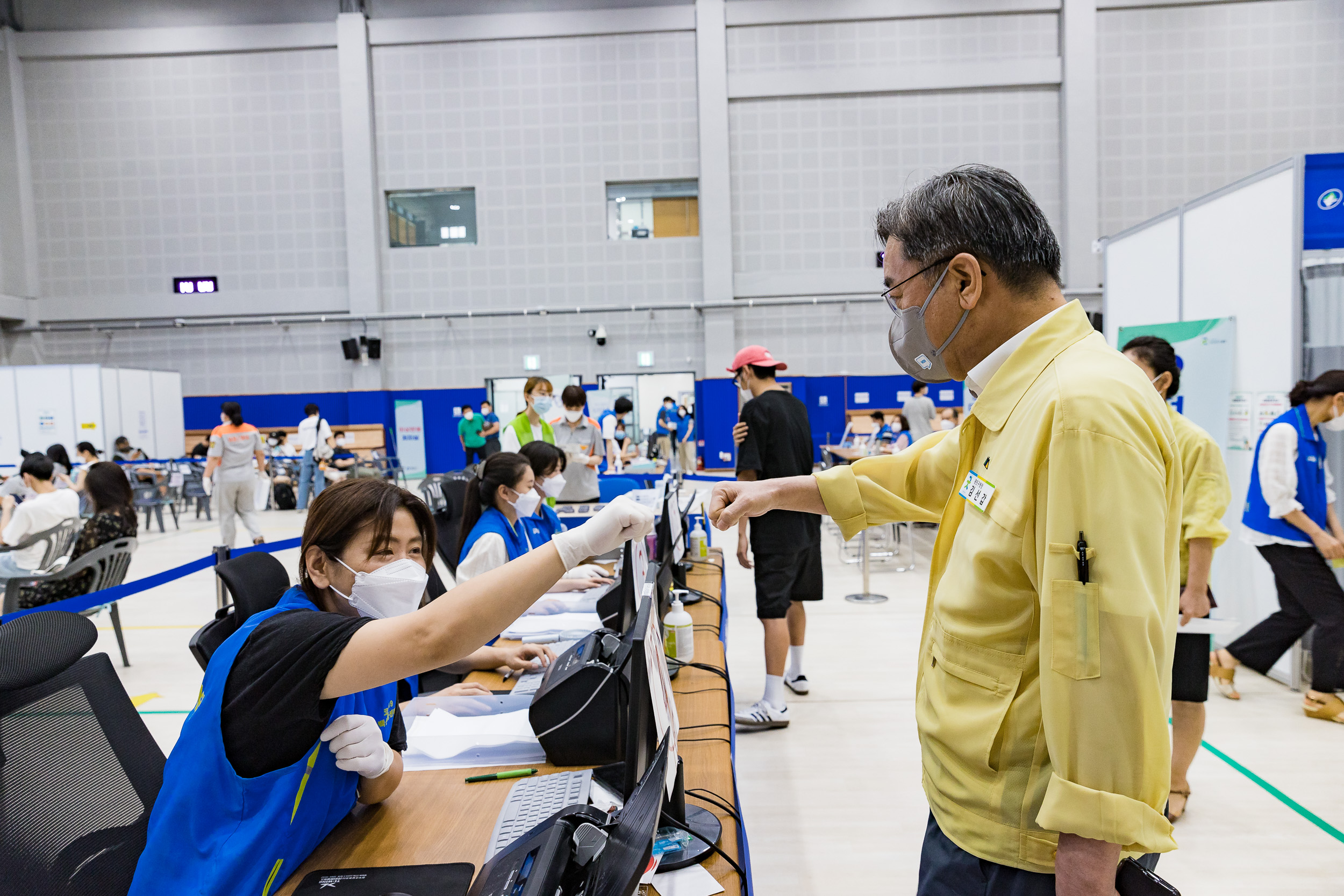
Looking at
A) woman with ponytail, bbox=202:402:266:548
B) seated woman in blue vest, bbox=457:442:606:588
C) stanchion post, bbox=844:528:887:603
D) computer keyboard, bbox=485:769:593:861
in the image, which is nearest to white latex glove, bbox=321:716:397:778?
computer keyboard, bbox=485:769:593:861

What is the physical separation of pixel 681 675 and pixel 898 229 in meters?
1.59

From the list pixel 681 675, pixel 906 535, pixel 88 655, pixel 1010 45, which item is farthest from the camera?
pixel 1010 45

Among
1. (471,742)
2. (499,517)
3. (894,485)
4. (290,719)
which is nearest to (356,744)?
(290,719)

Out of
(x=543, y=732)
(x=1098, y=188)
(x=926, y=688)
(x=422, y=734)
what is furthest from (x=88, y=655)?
(x=1098, y=188)

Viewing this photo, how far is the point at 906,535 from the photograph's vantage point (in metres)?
8.95

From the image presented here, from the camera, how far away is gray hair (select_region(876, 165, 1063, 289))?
104cm

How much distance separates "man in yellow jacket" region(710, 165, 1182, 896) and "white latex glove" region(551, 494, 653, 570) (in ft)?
1.63

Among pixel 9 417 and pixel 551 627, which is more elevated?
pixel 9 417

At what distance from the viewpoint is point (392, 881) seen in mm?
1274

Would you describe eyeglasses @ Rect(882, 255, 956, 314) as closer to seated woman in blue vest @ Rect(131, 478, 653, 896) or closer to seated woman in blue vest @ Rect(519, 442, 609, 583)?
seated woman in blue vest @ Rect(131, 478, 653, 896)

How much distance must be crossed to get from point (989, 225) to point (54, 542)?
19.3ft

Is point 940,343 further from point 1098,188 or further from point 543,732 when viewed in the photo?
point 1098,188

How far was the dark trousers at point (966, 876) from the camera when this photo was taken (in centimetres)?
103

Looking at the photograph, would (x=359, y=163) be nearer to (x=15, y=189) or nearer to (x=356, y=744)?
(x=15, y=189)
